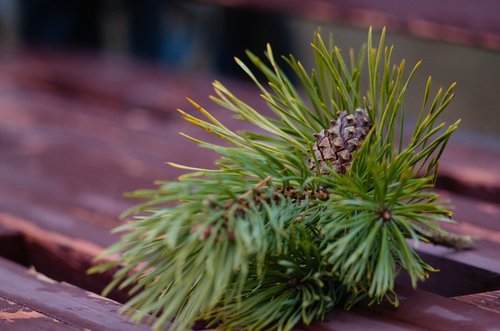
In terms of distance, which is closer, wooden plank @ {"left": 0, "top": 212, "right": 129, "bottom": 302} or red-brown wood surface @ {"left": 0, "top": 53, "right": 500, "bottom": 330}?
red-brown wood surface @ {"left": 0, "top": 53, "right": 500, "bottom": 330}

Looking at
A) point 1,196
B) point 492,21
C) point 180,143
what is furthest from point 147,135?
point 492,21

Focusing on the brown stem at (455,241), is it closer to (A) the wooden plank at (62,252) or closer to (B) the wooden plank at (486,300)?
(B) the wooden plank at (486,300)

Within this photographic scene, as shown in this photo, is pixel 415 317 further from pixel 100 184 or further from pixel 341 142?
pixel 100 184

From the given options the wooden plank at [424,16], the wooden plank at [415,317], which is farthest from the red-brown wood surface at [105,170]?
the wooden plank at [424,16]

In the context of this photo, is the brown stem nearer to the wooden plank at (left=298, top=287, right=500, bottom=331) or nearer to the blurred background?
the wooden plank at (left=298, top=287, right=500, bottom=331)

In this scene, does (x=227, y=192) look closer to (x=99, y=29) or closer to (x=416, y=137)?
(x=416, y=137)

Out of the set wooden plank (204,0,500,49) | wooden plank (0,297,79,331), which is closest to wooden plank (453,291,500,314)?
wooden plank (0,297,79,331)

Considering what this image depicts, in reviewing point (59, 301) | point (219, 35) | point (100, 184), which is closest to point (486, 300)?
point (59, 301)
